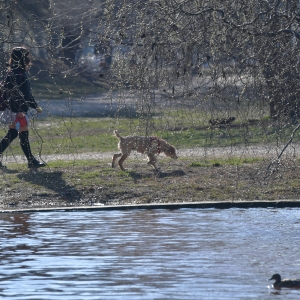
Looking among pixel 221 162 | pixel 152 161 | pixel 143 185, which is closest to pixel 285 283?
pixel 143 185

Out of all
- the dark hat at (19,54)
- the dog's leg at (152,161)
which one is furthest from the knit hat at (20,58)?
the dog's leg at (152,161)

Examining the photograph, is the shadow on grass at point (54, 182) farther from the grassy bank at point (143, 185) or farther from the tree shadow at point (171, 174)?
the tree shadow at point (171, 174)

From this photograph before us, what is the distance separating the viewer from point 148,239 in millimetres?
9500

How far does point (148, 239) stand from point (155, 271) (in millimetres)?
1566

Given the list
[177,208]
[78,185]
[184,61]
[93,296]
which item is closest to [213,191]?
[177,208]

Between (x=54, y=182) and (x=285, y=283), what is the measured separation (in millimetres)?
6809

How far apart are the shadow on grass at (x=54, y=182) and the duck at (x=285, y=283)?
562 centimetres

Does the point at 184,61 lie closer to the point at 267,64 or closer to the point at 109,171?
the point at 267,64

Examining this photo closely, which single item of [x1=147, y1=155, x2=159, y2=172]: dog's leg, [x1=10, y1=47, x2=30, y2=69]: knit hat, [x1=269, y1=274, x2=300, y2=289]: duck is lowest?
[x1=269, y1=274, x2=300, y2=289]: duck

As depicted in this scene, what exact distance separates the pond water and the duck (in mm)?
59

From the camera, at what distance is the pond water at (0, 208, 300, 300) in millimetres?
7344

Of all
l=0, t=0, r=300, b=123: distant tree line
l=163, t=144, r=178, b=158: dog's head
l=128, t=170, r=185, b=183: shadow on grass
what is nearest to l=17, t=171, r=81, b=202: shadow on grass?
l=128, t=170, r=185, b=183: shadow on grass

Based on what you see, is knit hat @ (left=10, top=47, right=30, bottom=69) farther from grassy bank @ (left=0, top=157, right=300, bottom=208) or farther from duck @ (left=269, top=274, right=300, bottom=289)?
duck @ (left=269, top=274, right=300, bottom=289)

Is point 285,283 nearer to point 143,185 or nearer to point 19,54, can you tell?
point 19,54
